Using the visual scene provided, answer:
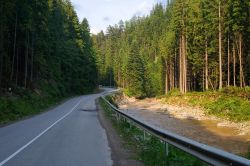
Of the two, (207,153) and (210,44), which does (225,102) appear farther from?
(207,153)

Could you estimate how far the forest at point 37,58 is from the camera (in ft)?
129

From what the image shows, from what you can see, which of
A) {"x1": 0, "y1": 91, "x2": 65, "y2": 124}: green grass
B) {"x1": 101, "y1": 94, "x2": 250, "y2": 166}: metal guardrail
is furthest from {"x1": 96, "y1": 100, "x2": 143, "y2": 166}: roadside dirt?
{"x1": 0, "y1": 91, "x2": 65, "y2": 124}: green grass

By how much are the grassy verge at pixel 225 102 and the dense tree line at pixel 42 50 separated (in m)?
19.1

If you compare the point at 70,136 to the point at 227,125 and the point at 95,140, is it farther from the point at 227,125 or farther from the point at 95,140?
the point at 227,125

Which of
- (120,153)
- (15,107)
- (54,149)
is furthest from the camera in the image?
(15,107)

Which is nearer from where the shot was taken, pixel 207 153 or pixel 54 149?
pixel 207 153

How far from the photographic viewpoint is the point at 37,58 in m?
56.1

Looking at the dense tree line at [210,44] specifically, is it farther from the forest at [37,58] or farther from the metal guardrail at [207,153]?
the metal guardrail at [207,153]

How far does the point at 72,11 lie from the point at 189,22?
1620 inches

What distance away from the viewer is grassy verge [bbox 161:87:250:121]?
3403 centimetres

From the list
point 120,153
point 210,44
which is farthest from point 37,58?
point 120,153

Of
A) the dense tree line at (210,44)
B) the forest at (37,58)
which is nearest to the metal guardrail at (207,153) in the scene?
the forest at (37,58)

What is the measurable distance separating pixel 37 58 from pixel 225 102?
27.2 meters

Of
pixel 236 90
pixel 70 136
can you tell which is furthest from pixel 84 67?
pixel 70 136
